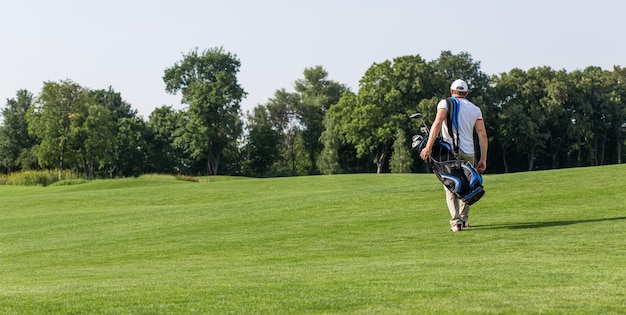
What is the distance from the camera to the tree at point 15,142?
318ft

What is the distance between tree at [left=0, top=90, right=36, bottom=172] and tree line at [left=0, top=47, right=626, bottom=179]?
146 millimetres

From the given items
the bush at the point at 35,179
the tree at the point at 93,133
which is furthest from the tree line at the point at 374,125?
the bush at the point at 35,179

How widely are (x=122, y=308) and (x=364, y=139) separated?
289ft

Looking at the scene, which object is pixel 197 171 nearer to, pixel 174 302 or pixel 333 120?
pixel 333 120

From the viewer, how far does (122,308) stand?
6.82m

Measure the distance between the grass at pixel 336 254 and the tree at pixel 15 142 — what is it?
71.5 meters

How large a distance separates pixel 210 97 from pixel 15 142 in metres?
28.6

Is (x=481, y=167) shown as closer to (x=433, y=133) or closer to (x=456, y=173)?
(x=456, y=173)

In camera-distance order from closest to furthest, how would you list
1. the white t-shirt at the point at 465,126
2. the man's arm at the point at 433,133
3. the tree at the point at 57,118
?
the man's arm at the point at 433,133
the white t-shirt at the point at 465,126
the tree at the point at 57,118

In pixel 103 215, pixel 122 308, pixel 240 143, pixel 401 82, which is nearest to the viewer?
pixel 122 308

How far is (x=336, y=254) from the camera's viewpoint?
13172 millimetres

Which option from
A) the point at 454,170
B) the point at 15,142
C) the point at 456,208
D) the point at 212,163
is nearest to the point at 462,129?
the point at 454,170

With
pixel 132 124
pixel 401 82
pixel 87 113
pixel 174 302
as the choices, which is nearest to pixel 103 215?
pixel 174 302

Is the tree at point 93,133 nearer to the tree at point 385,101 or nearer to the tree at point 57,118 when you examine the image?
the tree at point 57,118
